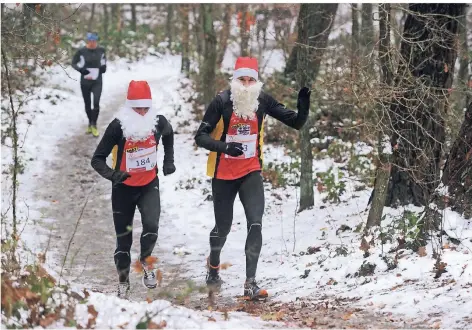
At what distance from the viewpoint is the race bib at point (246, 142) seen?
676 cm

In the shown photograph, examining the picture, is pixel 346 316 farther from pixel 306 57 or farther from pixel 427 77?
pixel 306 57

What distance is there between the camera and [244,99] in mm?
6695

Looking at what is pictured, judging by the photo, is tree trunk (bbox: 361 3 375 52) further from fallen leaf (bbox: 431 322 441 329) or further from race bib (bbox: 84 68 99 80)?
race bib (bbox: 84 68 99 80)

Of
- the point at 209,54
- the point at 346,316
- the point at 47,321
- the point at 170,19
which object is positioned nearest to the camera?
the point at 47,321

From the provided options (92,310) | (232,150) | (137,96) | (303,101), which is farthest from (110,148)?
(92,310)

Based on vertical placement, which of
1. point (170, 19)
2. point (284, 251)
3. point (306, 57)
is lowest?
point (284, 251)

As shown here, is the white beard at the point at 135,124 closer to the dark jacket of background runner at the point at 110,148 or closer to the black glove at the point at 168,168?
the dark jacket of background runner at the point at 110,148

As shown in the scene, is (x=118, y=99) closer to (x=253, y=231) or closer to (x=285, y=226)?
(x=285, y=226)

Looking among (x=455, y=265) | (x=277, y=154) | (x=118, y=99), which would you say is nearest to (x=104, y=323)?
(x=455, y=265)

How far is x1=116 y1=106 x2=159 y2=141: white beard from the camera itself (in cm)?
653

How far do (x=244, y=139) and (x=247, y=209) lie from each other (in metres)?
0.68

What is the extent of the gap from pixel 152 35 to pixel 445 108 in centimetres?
2884

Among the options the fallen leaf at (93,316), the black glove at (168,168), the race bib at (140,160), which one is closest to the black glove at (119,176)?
the race bib at (140,160)

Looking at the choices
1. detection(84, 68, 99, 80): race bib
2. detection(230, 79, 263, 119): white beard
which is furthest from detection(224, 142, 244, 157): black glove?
detection(84, 68, 99, 80): race bib
